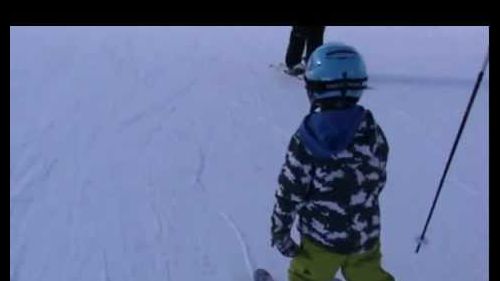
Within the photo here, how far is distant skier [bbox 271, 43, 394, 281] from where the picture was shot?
9.39ft

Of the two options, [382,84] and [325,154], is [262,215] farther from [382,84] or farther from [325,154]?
[382,84]

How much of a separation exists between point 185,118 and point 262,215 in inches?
82.1

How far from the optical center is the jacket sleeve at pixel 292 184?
2.90m

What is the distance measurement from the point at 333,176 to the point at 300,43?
562cm

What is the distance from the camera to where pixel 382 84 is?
811cm

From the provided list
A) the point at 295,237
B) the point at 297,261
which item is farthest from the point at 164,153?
the point at 297,261

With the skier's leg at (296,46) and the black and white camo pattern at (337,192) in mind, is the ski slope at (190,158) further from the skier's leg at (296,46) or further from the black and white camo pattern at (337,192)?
the black and white camo pattern at (337,192)

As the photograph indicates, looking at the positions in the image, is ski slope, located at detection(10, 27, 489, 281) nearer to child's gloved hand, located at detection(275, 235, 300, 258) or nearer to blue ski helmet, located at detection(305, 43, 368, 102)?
child's gloved hand, located at detection(275, 235, 300, 258)

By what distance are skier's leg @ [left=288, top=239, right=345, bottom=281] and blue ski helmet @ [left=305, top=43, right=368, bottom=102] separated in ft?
2.10

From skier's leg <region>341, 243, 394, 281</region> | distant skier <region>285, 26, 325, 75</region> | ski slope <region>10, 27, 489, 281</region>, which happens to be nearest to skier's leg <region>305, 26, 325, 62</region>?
distant skier <region>285, 26, 325, 75</region>

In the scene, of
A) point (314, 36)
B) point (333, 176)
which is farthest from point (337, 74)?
point (314, 36)

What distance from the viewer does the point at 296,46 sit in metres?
8.39

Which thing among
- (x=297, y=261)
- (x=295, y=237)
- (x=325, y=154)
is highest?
(x=325, y=154)
